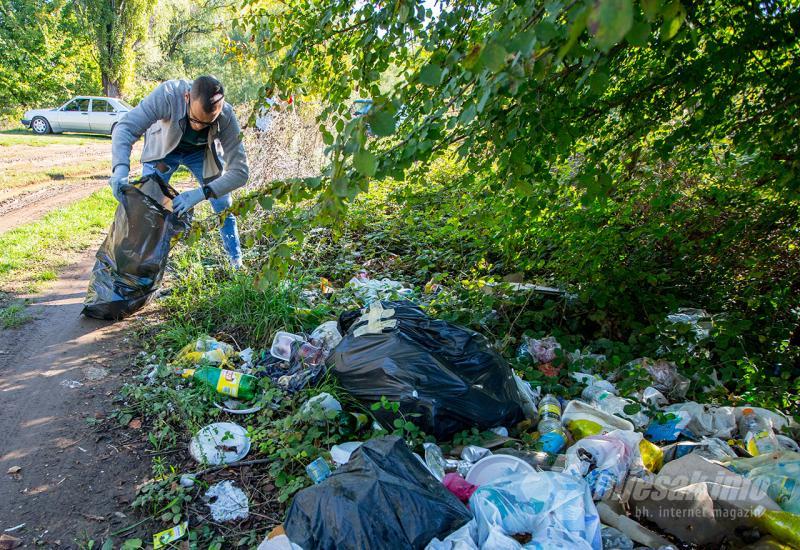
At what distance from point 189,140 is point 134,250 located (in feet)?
2.90

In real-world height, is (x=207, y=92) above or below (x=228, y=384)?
above

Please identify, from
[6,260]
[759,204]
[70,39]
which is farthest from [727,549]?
[70,39]

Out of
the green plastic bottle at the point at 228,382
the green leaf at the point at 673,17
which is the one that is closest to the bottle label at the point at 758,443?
the green leaf at the point at 673,17

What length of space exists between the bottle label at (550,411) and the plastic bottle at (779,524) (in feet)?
2.97

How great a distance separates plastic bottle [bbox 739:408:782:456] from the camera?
7.39ft

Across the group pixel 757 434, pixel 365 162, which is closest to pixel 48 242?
pixel 365 162

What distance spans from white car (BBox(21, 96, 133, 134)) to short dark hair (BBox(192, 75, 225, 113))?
531 inches

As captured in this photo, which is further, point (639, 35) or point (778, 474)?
point (778, 474)

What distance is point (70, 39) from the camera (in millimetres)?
17969

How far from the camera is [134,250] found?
3336 mm

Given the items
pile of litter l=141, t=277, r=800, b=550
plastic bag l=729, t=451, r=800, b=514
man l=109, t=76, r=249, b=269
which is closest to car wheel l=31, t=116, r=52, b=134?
man l=109, t=76, r=249, b=269

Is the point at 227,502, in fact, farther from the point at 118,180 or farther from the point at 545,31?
the point at 118,180

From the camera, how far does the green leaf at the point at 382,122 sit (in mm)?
1179

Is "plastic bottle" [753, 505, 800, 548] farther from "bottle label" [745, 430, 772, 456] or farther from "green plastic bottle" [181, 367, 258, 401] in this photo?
"green plastic bottle" [181, 367, 258, 401]
